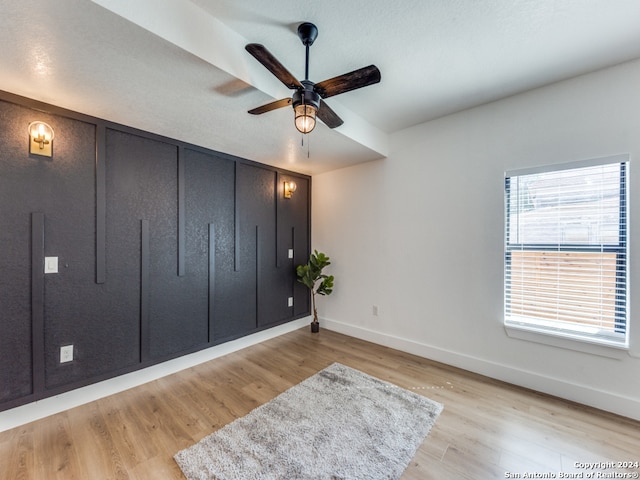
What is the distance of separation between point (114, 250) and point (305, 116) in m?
2.07

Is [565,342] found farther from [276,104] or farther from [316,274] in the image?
[276,104]

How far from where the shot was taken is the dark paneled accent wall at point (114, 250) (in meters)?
1.92

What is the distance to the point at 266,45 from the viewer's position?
72.4 inches

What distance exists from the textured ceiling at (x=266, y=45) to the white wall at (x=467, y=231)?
0.31m

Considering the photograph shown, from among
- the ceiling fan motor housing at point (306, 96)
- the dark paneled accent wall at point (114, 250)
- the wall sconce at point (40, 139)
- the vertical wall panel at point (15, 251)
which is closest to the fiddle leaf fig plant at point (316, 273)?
the dark paneled accent wall at point (114, 250)

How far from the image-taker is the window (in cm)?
208

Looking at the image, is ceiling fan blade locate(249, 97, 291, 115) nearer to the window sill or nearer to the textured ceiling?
the textured ceiling

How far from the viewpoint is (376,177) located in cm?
354

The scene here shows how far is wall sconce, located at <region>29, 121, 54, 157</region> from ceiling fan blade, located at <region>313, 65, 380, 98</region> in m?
2.10

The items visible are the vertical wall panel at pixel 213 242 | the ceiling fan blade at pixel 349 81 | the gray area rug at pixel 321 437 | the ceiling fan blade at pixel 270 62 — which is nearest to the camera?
the ceiling fan blade at pixel 270 62

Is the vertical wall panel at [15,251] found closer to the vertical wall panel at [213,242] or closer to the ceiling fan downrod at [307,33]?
the vertical wall panel at [213,242]

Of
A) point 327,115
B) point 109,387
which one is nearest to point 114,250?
point 109,387

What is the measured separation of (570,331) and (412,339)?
4.79ft

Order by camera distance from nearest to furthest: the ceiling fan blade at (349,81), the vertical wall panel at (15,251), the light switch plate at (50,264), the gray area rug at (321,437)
Answer: the ceiling fan blade at (349,81) < the gray area rug at (321,437) < the vertical wall panel at (15,251) < the light switch plate at (50,264)
